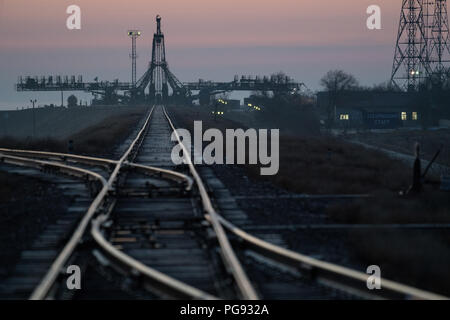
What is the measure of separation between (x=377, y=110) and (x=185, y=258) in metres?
81.6

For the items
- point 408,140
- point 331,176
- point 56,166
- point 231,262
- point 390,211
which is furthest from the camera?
point 408,140

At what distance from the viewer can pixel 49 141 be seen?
26.9 metres

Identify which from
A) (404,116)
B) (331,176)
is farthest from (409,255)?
(404,116)

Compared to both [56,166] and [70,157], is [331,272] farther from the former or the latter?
[70,157]

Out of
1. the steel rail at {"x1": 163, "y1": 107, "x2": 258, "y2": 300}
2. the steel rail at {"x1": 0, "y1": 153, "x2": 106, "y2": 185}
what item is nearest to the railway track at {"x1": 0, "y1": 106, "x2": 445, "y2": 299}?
the steel rail at {"x1": 163, "y1": 107, "x2": 258, "y2": 300}

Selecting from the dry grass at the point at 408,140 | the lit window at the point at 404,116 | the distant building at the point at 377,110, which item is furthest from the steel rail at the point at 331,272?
the lit window at the point at 404,116

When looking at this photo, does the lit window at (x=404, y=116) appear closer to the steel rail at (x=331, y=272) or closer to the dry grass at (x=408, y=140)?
the dry grass at (x=408, y=140)

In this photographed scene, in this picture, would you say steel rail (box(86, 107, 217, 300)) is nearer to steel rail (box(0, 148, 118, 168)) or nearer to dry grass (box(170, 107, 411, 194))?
dry grass (box(170, 107, 411, 194))

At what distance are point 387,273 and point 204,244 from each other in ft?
8.03

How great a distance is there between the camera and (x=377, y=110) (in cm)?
8650

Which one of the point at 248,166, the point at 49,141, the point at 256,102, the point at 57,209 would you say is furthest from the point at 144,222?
the point at 256,102

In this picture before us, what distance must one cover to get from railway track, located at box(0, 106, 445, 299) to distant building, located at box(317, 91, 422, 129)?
72.3m

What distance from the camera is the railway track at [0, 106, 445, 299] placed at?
6.58 metres
